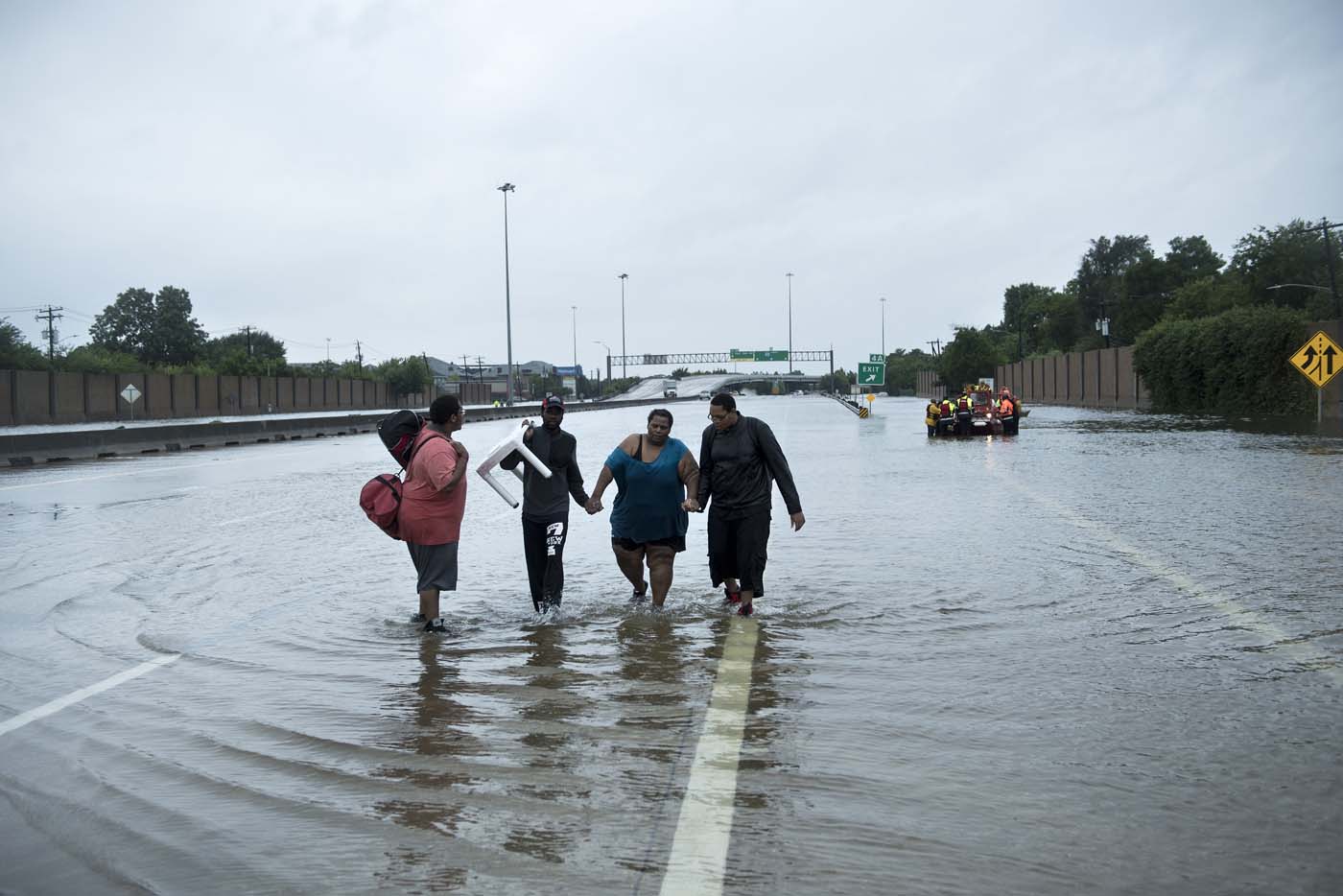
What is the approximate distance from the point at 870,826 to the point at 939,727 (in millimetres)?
1514

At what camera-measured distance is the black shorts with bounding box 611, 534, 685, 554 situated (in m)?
9.85

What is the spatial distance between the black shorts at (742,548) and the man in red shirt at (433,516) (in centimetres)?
189

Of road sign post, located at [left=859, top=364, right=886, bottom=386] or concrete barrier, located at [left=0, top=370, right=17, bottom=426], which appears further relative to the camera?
road sign post, located at [left=859, top=364, right=886, bottom=386]

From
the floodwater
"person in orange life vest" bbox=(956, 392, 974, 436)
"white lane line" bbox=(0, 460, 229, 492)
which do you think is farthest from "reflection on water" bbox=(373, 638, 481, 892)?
"person in orange life vest" bbox=(956, 392, 974, 436)

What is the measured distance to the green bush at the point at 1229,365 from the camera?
51312 mm

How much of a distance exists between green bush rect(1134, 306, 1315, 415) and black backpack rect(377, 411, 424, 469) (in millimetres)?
46263

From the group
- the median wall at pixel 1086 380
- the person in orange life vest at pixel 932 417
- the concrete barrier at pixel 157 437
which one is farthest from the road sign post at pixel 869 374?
the person in orange life vest at pixel 932 417

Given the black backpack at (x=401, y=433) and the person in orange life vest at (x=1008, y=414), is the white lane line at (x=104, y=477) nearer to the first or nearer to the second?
the black backpack at (x=401, y=433)

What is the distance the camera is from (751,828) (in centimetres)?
491

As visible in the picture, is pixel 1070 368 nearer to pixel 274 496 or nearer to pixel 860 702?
pixel 274 496

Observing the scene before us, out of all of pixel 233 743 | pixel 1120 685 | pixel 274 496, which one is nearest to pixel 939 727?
pixel 1120 685

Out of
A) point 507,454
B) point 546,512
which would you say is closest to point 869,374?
point 546,512

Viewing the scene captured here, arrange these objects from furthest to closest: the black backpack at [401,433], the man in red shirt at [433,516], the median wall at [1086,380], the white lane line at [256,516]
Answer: the median wall at [1086,380]
the white lane line at [256,516]
the black backpack at [401,433]
the man in red shirt at [433,516]

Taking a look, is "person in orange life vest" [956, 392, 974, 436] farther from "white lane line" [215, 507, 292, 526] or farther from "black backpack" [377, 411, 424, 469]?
"black backpack" [377, 411, 424, 469]
